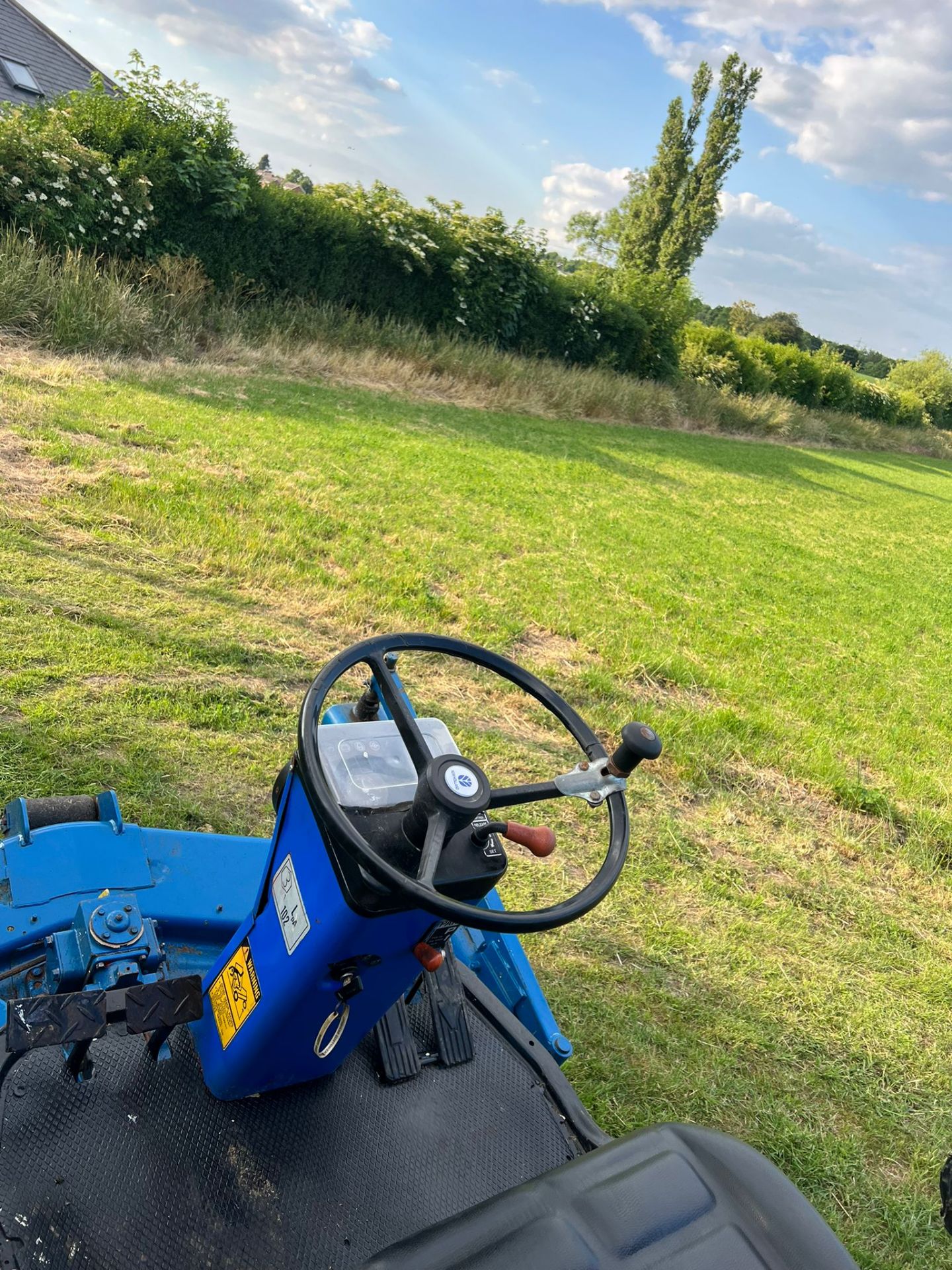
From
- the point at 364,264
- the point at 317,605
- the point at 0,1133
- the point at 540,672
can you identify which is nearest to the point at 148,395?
the point at 317,605

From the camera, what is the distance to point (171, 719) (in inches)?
122

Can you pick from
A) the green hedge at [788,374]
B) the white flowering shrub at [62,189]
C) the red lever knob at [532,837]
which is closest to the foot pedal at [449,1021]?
the red lever knob at [532,837]

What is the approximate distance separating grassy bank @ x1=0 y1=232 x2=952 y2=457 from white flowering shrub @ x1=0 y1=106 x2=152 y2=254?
30 cm

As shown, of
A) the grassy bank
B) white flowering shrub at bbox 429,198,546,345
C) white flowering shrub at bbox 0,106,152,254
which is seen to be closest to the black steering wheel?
the grassy bank

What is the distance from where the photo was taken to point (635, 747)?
1246 millimetres

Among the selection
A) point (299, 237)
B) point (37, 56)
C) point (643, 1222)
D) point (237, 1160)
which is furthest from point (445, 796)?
point (37, 56)

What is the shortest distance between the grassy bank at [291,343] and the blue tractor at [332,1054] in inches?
273

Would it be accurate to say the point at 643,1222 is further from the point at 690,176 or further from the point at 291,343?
the point at 690,176

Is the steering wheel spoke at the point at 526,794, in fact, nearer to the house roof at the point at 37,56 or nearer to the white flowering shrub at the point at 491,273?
the white flowering shrub at the point at 491,273

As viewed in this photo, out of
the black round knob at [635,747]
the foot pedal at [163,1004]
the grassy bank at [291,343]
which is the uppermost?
the grassy bank at [291,343]

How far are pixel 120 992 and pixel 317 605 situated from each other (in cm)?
295

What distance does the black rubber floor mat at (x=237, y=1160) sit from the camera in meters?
1.37

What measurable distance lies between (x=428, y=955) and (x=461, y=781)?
0.29 m

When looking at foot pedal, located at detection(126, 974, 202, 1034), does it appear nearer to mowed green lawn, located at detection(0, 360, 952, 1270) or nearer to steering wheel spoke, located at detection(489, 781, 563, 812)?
steering wheel spoke, located at detection(489, 781, 563, 812)
